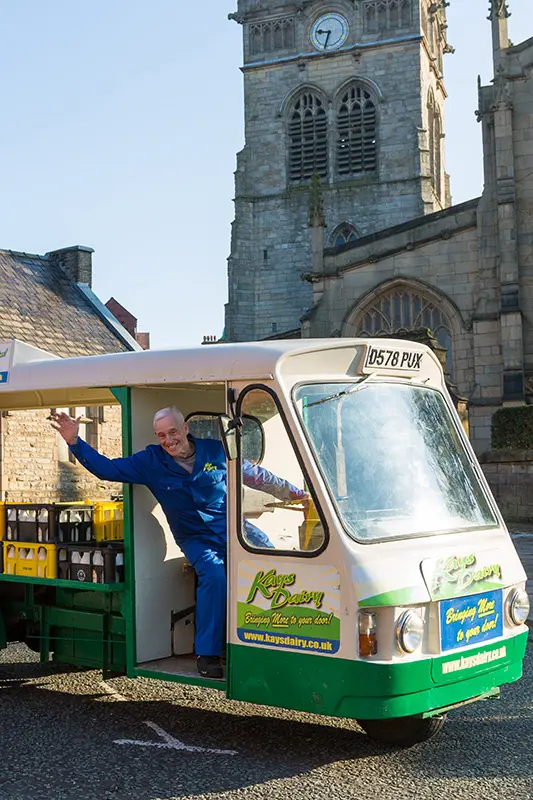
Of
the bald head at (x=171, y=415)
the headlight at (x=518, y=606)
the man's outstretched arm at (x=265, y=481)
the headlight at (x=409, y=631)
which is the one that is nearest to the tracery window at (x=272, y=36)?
the bald head at (x=171, y=415)

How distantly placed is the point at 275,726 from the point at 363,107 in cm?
5123

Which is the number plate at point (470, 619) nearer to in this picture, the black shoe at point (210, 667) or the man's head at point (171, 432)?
the black shoe at point (210, 667)

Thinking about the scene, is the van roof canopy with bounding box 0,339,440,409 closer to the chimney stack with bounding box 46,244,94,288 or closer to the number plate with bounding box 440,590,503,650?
the number plate with bounding box 440,590,503,650

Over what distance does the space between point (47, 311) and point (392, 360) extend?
20828 millimetres

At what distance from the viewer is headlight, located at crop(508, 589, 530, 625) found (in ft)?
20.4

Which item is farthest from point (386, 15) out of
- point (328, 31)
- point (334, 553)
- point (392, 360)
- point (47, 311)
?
point (334, 553)

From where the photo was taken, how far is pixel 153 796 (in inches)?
205

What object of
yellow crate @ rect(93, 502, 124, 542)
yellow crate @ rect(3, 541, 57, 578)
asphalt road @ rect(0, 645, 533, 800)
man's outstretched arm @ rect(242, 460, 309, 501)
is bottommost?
asphalt road @ rect(0, 645, 533, 800)

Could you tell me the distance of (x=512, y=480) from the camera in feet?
71.8

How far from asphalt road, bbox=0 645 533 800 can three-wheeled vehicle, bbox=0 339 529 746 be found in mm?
329

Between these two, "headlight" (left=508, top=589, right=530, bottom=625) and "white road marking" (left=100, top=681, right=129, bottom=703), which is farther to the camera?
"white road marking" (left=100, top=681, right=129, bottom=703)

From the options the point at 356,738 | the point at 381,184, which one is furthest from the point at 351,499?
the point at 381,184

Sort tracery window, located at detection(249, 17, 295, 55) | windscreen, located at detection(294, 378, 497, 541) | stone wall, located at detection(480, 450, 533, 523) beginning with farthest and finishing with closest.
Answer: tracery window, located at detection(249, 17, 295, 55) → stone wall, located at detection(480, 450, 533, 523) → windscreen, located at detection(294, 378, 497, 541)

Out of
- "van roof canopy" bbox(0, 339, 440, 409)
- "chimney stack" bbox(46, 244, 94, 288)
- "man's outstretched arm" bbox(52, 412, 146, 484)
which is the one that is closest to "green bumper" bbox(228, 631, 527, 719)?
"man's outstretched arm" bbox(52, 412, 146, 484)
